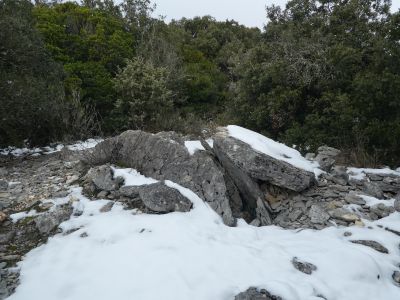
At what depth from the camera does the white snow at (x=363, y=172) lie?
20.7 ft

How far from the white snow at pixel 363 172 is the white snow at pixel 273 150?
67cm

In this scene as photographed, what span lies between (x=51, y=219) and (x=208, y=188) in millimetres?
2295

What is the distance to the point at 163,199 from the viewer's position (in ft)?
16.6

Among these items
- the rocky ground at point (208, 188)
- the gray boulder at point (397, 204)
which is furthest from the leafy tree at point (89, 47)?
the gray boulder at point (397, 204)

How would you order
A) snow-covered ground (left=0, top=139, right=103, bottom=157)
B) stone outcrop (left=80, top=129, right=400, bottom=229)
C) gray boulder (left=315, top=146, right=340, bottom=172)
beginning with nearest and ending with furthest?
stone outcrop (left=80, top=129, right=400, bottom=229)
gray boulder (left=315, top=146, right=340, bottom=172)
snow-covered ground (left=0, top=139, right=103, bottom=157)

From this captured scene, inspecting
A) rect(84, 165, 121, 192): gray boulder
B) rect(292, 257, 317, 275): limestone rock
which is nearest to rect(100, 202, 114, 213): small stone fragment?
rect(84, 165, 121, 192): gray boulder

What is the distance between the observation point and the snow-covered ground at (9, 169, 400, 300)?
3.57 meters

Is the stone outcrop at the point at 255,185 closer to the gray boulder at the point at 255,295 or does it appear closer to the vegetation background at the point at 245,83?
the gray boulder at the point at 255,295

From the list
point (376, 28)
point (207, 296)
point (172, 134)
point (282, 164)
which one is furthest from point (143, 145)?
point (376, 28)

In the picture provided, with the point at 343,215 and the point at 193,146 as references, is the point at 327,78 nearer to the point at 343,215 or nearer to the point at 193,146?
the point at 193,146

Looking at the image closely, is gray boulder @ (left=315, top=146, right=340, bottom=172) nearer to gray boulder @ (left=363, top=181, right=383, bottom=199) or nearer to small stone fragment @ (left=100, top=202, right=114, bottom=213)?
gray boulder @ (left=363, top=181, right=383, bottom=199)

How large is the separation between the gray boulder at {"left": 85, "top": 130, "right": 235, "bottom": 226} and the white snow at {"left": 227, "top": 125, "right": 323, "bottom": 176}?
2.25 ft

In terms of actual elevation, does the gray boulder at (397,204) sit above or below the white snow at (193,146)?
below

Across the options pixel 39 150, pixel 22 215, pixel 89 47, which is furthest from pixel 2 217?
pixel 89 47
